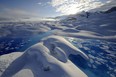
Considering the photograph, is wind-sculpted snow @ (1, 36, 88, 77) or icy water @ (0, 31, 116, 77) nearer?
wind-sculpted snow @ (1, 36, 88, 77)

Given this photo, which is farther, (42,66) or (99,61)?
(99,61)

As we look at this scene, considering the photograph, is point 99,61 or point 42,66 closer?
point 42,66

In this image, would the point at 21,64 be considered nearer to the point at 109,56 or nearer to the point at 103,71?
the point at 103,71

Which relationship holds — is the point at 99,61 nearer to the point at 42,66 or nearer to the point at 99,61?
the point at 99,61

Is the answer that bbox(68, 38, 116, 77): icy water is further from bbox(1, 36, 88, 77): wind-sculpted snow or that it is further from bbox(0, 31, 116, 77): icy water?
bbox(1, 36, 88, 77): wind-sculpted snow

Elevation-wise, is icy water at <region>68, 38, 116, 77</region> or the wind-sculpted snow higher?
the wind-sculpted snow

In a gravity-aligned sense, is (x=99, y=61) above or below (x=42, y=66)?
below

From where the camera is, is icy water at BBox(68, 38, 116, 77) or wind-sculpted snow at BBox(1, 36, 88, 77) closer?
wind-sculpted snow at BBox(1, 36, 88, 77)

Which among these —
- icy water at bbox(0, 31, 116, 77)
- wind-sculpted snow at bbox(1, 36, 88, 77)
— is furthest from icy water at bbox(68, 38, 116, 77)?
wind-sculpted snow at bbox(1, 36, 88, 77)

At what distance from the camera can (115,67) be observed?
1578cm

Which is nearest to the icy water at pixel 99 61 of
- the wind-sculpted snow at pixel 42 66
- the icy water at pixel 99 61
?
the icy water at pixel 99 61

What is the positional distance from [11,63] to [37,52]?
249 cm

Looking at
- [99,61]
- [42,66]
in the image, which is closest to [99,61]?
[99,61]

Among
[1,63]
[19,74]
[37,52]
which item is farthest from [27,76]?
[1,63]
